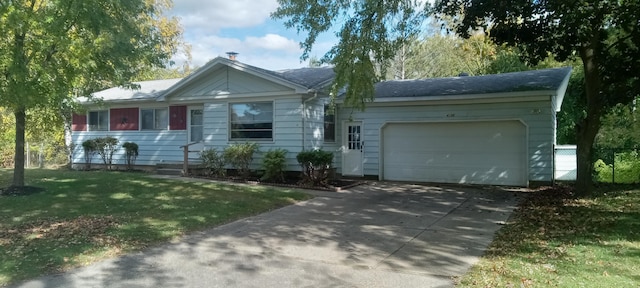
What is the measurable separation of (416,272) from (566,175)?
34.7 ft

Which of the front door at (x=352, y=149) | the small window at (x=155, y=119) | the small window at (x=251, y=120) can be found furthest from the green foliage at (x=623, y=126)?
the small window at (x=155, y=119)

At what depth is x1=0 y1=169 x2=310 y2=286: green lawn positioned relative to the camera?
560 cm

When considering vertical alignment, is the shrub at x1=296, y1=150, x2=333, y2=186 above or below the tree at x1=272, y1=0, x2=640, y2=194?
below

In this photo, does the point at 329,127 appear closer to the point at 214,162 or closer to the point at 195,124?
the point at 214,162

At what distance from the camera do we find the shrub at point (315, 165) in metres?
12.6

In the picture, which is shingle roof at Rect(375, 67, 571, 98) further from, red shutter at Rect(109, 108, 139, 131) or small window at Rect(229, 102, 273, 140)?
red shutter at Rect(109, 108, 139, 131)

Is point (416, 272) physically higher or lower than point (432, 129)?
lower

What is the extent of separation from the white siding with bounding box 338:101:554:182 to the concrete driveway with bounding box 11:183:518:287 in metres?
3.65

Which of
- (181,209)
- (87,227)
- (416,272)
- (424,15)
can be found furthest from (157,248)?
(424,15)

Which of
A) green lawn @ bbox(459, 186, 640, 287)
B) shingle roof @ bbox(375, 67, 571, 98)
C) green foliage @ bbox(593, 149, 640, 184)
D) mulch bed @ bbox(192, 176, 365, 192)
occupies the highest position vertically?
shingle roof @ bbox(375, 67, 571, 98)

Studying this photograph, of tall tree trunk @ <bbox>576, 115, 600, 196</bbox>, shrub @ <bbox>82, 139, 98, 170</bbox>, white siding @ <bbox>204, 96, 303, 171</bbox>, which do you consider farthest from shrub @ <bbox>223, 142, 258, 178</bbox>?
tall tree trunk @ <bbox>576, 115, 600, 196</bbox>

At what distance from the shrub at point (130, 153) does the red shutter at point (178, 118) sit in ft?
5.64

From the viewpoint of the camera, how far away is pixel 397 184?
13719 mm

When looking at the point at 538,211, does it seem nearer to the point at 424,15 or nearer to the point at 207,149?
the point at 424,15
